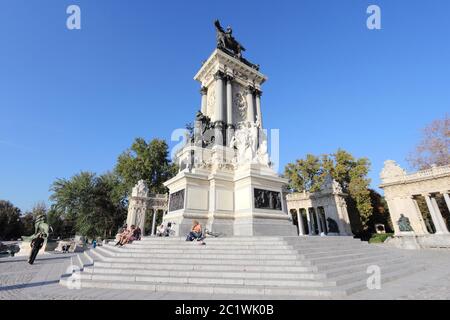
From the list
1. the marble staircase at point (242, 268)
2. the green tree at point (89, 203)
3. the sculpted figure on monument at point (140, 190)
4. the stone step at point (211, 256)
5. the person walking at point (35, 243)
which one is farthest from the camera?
the green tree at point (89, 203)

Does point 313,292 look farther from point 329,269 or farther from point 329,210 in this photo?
point 329,210

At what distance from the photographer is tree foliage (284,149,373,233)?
2842 centimetres

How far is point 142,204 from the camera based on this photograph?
28875 millimetres

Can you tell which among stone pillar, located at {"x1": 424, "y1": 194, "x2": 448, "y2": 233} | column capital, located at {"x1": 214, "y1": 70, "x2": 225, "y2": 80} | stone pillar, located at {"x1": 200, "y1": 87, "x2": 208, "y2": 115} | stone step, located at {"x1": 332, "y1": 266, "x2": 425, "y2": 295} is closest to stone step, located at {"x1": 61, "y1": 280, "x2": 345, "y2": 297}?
stone step, located at {"x1": 332, "y1": 266, "x2": 425, "y2": 295}

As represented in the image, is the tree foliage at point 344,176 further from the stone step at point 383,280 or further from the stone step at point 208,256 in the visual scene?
the stone step at point 208,256

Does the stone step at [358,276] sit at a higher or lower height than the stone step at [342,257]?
lower

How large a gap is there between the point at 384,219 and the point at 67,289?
4012 cm

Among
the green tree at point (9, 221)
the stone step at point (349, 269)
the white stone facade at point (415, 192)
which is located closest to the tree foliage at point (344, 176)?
the white stone facade at point (415, 192)

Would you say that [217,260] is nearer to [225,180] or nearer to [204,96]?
[225,180]

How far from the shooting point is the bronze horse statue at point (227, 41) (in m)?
19.4

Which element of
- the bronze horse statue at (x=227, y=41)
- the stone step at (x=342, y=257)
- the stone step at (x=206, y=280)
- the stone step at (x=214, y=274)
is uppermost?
the bronze horse statue at (x=227, y=41)

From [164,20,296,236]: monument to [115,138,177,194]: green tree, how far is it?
23382mm

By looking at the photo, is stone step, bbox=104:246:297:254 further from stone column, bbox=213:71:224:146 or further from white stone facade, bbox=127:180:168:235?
white stone facade, bbox=127:180:168:235
